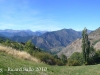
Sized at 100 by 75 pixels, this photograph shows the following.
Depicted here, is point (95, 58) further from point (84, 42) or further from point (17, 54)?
point (17, 54)

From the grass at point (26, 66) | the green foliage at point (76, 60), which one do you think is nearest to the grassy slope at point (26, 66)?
the grass at point (26, 66)

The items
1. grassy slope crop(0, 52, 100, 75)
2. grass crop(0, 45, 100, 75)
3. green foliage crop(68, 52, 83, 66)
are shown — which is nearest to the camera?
grass crop(0, 45, 100, 75)

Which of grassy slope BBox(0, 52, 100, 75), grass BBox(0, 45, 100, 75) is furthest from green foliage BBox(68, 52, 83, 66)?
grass BBox(0, 45, 100, 75)

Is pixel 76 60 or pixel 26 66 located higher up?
pixel 26 66

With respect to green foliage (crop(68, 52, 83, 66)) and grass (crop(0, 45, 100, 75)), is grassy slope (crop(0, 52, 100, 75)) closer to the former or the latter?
grass (crop(0, 45, 100, 75))

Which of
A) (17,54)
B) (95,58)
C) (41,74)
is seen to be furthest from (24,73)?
(95,58)

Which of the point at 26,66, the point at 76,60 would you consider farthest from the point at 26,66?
the point at 76,60

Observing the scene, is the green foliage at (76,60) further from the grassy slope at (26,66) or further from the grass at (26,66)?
the grass at (26,66)

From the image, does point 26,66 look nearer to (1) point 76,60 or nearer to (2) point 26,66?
(2) point 26,66

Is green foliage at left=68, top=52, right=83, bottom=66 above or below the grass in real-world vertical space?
below

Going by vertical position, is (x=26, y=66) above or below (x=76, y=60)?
above

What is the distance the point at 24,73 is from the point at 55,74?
4.56m

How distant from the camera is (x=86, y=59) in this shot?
357ft

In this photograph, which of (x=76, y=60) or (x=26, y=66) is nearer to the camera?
(x=26, y=66)
